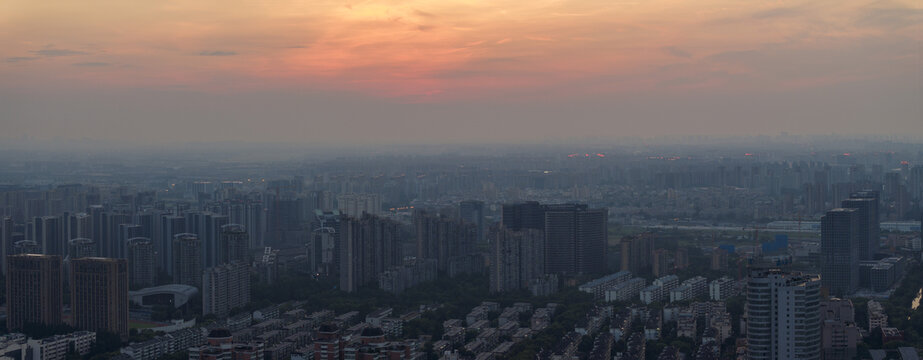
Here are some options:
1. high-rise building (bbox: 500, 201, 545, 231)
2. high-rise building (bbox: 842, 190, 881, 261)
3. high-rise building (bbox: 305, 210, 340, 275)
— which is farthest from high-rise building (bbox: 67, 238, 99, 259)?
high-rise building (bbox: 842, 190, 881, 261)

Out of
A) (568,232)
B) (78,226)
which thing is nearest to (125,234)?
(78,226)

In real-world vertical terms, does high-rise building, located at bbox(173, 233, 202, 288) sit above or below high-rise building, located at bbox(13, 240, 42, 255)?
below

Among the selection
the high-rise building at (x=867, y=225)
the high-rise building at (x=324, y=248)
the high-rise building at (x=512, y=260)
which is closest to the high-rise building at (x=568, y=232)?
the high-rise building at (x=512, y=260)

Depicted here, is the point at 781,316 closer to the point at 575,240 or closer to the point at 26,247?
the point at 575,240

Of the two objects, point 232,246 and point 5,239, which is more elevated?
point 5,239

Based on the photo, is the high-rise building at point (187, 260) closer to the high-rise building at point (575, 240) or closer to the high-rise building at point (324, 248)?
the high-rise building at point (324, 248)

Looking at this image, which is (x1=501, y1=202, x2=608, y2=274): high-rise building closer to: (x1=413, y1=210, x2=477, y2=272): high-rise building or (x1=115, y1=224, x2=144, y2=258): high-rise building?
(x1=413, y1=210, x2=477, y2=272): high-rise building

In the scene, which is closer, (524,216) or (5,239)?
(5,239)
